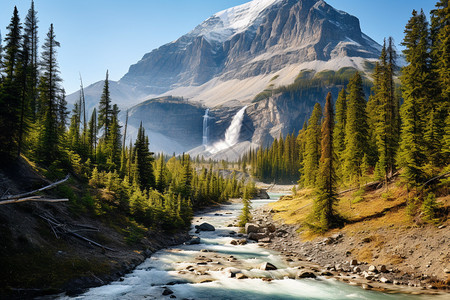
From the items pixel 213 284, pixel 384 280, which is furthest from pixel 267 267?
pixel 384 280

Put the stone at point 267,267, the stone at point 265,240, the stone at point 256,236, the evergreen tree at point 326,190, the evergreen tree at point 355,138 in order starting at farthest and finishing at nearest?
1. the evergreen tree at point 355,138
2. the stone at point 256,236
3. the stone at point 265,240
4. the evergreen tree at point 326,190
5. the stone at point 267,267

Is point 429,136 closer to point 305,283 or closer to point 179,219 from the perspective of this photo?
point 305,283

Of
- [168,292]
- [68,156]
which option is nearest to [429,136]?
[168,292]

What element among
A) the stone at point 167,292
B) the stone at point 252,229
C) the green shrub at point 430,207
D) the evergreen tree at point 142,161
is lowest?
the stone at point 252,229

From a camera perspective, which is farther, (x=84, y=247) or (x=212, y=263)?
(x=212, y=263)

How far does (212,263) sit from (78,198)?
13945 millimetres

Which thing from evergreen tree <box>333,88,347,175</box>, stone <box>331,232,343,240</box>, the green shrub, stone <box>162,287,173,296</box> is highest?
evergreen tree <box>333,88,347,175</box>

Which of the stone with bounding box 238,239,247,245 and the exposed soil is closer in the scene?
the exposed soil

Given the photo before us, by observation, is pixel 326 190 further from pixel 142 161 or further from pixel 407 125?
pixel 142 161

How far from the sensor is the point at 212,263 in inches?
969

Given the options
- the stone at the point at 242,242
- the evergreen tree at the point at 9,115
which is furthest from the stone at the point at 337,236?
the evergreen tree at the point at 9,115

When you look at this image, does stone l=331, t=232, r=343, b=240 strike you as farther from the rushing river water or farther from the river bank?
the rushing river water

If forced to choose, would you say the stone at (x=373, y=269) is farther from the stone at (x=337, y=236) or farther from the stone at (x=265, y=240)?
the stone at (x=265, y=240)

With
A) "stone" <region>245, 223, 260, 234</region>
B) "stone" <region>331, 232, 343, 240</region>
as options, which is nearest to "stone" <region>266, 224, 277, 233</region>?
"stone" <region>245, 223, 260, 234</region>
